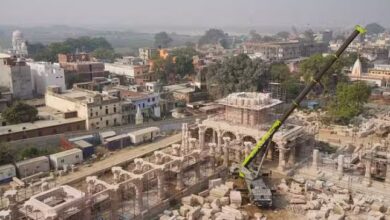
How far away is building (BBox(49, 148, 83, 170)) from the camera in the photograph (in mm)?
33250

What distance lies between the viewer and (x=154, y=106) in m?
49.6

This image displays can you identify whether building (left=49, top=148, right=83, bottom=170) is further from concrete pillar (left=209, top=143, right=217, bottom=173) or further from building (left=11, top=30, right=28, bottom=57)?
building (left=11, top=30, right=28, bottom=57)

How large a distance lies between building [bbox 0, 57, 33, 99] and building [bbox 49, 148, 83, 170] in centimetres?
2543

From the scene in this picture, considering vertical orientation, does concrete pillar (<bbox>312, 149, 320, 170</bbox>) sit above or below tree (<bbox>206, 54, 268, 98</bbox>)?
below

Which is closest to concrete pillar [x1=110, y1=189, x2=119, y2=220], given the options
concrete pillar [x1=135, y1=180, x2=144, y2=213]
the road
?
concrete pillar [x1=135, y1=180, x2=144, y2=213]

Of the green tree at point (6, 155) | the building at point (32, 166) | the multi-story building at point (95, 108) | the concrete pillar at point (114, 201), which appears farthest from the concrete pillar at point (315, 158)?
the green tree at point (6, 155)

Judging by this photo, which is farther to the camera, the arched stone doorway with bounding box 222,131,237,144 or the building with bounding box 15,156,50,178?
the arched stone doorway with bounding box 222,131,237,144

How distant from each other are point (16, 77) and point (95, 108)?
19.7 meters

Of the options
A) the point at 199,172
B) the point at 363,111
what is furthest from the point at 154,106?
the point at 363,111

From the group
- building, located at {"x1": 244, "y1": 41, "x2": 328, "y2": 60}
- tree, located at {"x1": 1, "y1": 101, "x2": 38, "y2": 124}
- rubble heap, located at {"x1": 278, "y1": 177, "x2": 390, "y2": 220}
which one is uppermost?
building, located at {"x1": 244, "y1": 41, "x2": 328, "y2": 60}

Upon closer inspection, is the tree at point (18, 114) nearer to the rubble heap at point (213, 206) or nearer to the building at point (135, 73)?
the rubble heap at point (213, 206)

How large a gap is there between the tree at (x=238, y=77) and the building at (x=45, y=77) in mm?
24240

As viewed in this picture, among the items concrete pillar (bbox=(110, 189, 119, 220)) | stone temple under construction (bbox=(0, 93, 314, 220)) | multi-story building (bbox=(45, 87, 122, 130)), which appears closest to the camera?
stone temple under construction (bbox=(0, 93, 314, 220))

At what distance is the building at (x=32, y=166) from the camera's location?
103 ft
